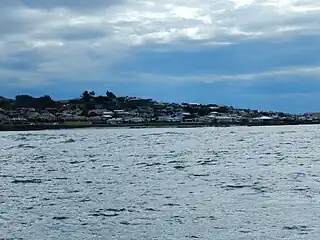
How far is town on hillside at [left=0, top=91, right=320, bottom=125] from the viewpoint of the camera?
14606cm

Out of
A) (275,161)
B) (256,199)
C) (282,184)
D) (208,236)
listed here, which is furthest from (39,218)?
(275,161)

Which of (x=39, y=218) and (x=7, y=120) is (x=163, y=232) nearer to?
(x=39, y=218)

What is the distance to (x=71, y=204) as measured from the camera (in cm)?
1895

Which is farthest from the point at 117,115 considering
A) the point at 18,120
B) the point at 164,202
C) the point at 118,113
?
the point at 164,202

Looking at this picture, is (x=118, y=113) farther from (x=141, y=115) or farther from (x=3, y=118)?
(x=3, y=118)

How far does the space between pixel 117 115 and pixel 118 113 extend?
13.7 feet

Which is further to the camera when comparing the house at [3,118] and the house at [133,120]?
the house at [133,120]

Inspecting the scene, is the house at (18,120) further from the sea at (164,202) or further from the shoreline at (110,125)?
the sea at (164,202)

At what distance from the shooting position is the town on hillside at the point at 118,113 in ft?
479

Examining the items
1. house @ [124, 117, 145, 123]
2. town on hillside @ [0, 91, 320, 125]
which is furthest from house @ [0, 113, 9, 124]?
house @ [124, 117, 145, 123]

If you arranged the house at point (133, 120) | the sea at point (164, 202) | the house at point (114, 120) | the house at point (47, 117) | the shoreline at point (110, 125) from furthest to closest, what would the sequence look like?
1. the house at point (47, 117)
2. the house at point (133, 120)
3. the house at point (114, 120)
4. the shoreline at point (110, 125)
5. the sea at point (164, 202)

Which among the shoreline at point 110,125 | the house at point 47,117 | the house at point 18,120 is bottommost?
the shoreline at point 110,125

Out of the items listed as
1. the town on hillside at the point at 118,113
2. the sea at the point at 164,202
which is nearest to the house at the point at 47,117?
the town on hillside at the point at 118,113

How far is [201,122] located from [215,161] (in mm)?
109330
